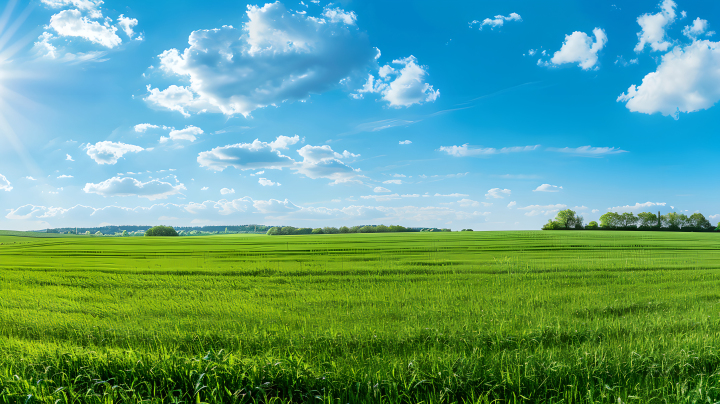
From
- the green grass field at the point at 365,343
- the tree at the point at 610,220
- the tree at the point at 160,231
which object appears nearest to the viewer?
the green grass field at the point at 365,343

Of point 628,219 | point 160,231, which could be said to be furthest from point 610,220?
point 160,231

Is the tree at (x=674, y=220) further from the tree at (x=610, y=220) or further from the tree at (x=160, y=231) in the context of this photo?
the tree at (x=160, y=231)

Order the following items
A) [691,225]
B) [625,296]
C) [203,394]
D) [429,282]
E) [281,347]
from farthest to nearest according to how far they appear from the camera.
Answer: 1. [691,225]
2. [429,282]
3. [625,296]
4. [281,347]
5. [203,394]

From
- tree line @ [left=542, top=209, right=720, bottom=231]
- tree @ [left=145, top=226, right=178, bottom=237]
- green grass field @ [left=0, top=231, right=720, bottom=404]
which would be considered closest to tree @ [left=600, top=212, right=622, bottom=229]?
tree line @ [left=542, top=209, right=720, bottom=231]

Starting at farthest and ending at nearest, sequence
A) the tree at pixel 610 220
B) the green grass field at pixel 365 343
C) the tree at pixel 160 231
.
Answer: the tree at pixel 610 220 < the tree at pixel 160 231 < the green grass field at pixel 365 343

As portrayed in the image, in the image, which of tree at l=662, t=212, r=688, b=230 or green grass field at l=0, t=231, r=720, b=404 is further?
tree at l=662, t=212, r=688, b=230

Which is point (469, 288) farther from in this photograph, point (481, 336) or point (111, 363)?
point (111, 363)

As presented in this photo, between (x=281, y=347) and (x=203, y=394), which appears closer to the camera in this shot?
(x=203, y=394)

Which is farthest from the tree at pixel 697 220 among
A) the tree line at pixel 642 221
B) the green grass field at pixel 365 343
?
the green grass field at pixel 365 343

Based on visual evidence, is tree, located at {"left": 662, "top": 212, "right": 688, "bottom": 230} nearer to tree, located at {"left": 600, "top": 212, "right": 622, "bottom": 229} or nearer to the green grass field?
tree, located at {"left": 600, "top": 212, "right": 622, "bottom": 229}

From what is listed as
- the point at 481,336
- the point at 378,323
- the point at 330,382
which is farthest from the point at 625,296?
the point at 330,382

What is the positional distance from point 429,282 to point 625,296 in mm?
6101

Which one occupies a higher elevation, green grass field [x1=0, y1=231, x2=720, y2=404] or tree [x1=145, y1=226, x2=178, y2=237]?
green grass field [x1=0, y1=231, x2=720, y2=404]

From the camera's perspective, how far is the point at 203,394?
435 centimetres
